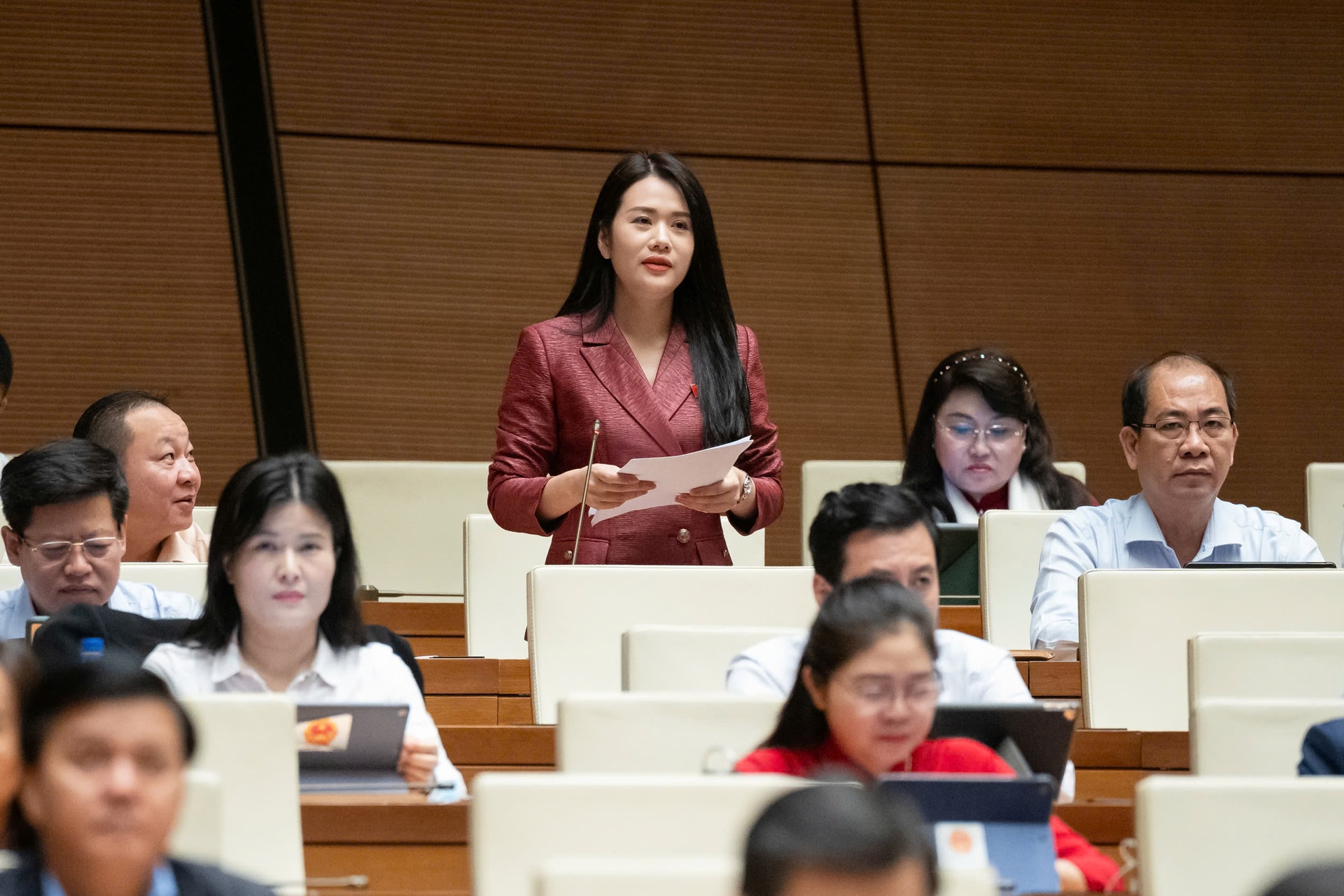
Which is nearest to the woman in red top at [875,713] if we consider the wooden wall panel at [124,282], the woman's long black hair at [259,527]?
the woman's long black hair at [259,527]

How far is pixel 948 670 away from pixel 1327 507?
2.23m

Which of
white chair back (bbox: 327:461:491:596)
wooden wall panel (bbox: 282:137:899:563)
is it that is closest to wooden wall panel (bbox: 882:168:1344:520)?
wooden wall panel (bbox: 282:137:899:563)

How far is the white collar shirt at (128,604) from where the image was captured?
111 inches

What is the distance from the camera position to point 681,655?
2498 mm

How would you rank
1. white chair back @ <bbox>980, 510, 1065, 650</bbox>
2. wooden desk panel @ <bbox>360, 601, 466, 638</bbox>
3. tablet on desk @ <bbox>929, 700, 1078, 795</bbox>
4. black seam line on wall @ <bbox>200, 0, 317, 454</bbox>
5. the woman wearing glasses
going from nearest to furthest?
1. tablet on desk @ <bbox>929, 700, 1078, 795</bbox>
2. white chair back @ <bbox>980, 510, 1065, 650</bbox>
3. wooden desk panel @ <bbox>360, 601, 466, 638</bbox>
4. the woman wearing glasses
5. black seam line on wall @ <bbox>200, 0, 317, 454</bbox>

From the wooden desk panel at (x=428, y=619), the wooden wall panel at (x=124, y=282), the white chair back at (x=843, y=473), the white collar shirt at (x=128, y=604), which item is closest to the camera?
the white collar shirt at (x=128, y=604)

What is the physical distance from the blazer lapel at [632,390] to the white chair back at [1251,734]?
108 cm

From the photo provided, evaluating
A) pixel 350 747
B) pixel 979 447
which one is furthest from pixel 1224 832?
pixel 979 447

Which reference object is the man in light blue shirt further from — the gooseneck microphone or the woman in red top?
the woman in red top

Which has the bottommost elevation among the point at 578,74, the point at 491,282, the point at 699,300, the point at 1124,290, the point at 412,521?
the point at 412,521

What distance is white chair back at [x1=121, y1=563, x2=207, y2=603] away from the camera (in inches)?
120

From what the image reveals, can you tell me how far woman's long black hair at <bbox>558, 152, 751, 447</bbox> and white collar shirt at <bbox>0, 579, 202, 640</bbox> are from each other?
2.76ft

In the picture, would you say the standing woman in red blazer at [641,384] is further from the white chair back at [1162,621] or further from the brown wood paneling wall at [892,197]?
the brown wood paneling wall at [892,197]

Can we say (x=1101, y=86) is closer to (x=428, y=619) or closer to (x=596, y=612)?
(x=428, y=619)
